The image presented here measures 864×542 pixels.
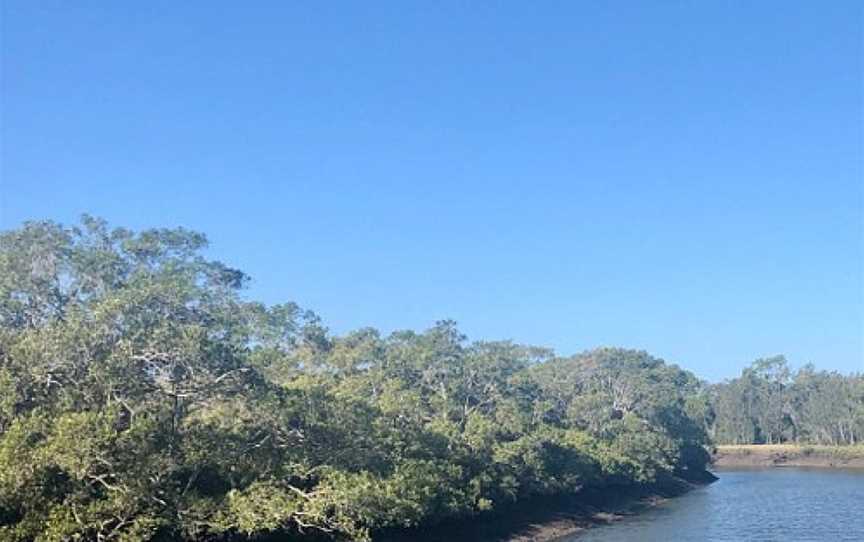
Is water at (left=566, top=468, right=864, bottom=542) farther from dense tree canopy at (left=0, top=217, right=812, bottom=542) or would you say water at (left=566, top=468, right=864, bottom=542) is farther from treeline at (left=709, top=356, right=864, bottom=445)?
treeline at (left=709, top=356, right=864, bottom=445)

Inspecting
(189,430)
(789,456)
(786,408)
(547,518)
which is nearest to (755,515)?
(547,518)

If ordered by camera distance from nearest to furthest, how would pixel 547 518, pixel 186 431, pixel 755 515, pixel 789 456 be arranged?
pixel 186 431 → pixel 547 518 → pixel 755 515 → pixel 789 456

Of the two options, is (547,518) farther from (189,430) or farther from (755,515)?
(189,430)

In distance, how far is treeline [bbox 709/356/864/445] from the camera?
122319 mm

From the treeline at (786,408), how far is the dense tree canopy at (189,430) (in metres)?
72.3

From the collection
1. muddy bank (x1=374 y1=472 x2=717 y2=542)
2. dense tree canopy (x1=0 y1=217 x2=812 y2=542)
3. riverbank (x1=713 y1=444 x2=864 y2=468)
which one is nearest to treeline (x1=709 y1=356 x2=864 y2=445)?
riverbank (x1=713 y1=444 x2=864 y2=468)

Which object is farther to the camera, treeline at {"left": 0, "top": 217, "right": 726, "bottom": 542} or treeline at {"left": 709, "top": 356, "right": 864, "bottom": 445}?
treeline at {"left": 709, "top": 356, "right": 864, "bottom": 445}

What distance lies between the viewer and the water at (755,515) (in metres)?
→ 49.1

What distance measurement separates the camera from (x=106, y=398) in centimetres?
3036

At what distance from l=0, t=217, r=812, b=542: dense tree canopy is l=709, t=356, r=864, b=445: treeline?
72.3 metres

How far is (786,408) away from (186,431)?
118165 millimetres

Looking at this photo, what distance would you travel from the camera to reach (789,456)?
11312 centimetres

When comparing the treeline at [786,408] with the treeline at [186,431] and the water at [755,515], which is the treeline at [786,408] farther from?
the treeline at [186,431]

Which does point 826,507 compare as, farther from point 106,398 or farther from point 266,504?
point 106,398
